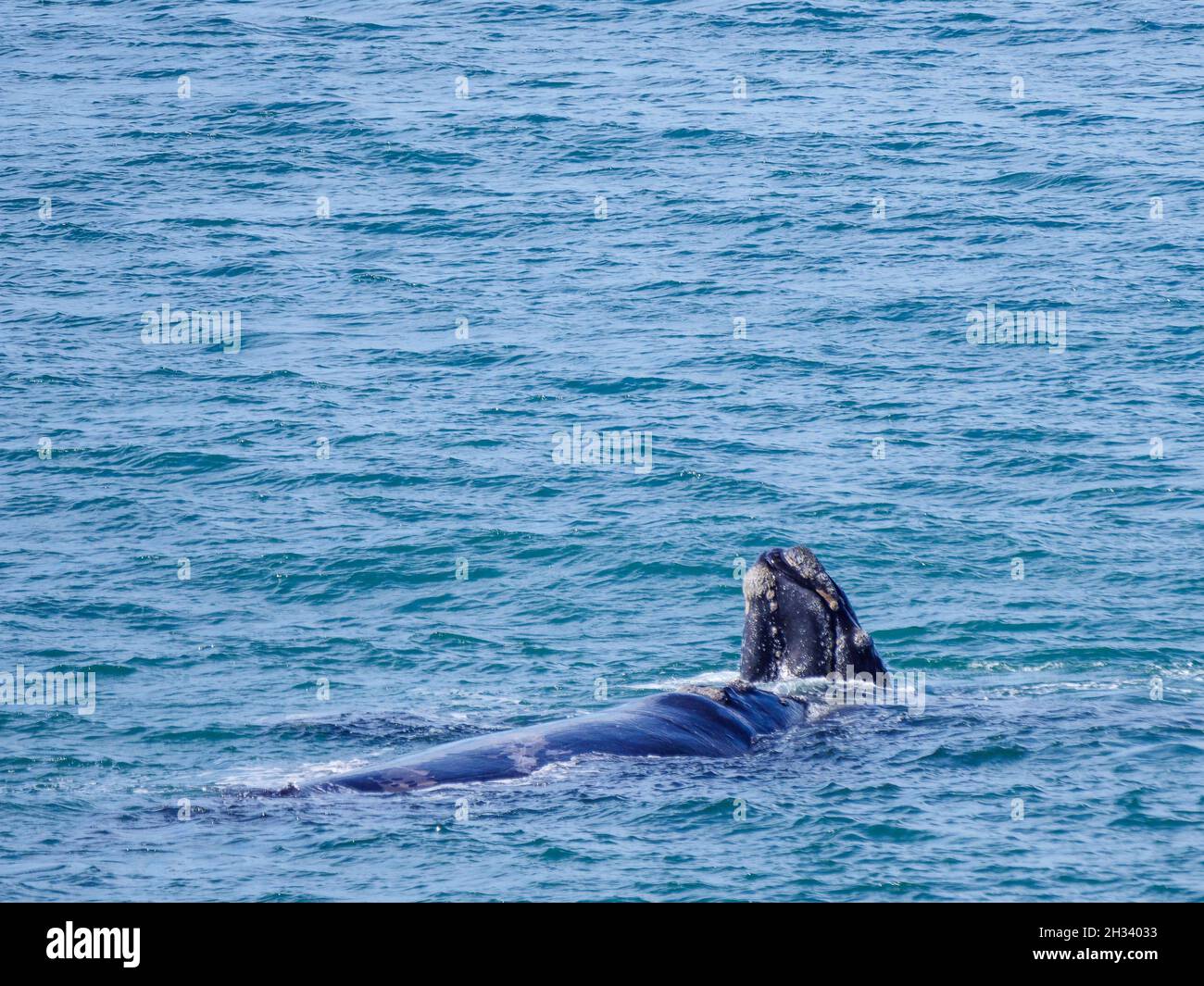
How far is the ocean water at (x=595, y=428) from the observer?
20641 mm

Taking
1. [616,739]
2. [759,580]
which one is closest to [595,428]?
Result: [759,580]

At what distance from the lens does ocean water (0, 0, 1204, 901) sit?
20.6 meters

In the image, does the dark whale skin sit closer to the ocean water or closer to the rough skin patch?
the ocean water

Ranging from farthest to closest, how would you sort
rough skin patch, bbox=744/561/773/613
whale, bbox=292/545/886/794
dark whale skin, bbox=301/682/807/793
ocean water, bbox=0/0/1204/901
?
rough skin patch, bbox=744/561/773/613, whale, bbox=292/545/886/794, dark whale skin, bbox=301/682/807/793, ocean water, bbox=0/0/1204/901

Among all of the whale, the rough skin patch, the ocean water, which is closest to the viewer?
the ocean water

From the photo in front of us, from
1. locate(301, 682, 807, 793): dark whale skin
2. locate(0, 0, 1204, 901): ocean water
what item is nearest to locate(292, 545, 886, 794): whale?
locate(301, 682, 807, 793): dark whale skin

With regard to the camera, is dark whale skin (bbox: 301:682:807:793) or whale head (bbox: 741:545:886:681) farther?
whale head (bbox: 741:545:886:681)

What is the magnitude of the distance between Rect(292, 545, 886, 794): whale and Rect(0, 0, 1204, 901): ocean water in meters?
0.40

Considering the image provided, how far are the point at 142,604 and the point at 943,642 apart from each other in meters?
15.6

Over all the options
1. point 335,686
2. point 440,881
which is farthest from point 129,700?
point 440,881

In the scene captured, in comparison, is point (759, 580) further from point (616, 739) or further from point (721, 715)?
point (616, 739)

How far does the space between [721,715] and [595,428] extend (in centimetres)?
2151

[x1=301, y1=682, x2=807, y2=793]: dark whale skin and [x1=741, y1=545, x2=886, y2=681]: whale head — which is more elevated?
[x1=741, y1=545, x2=886, y2=681]: whale head

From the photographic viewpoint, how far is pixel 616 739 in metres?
21.9
